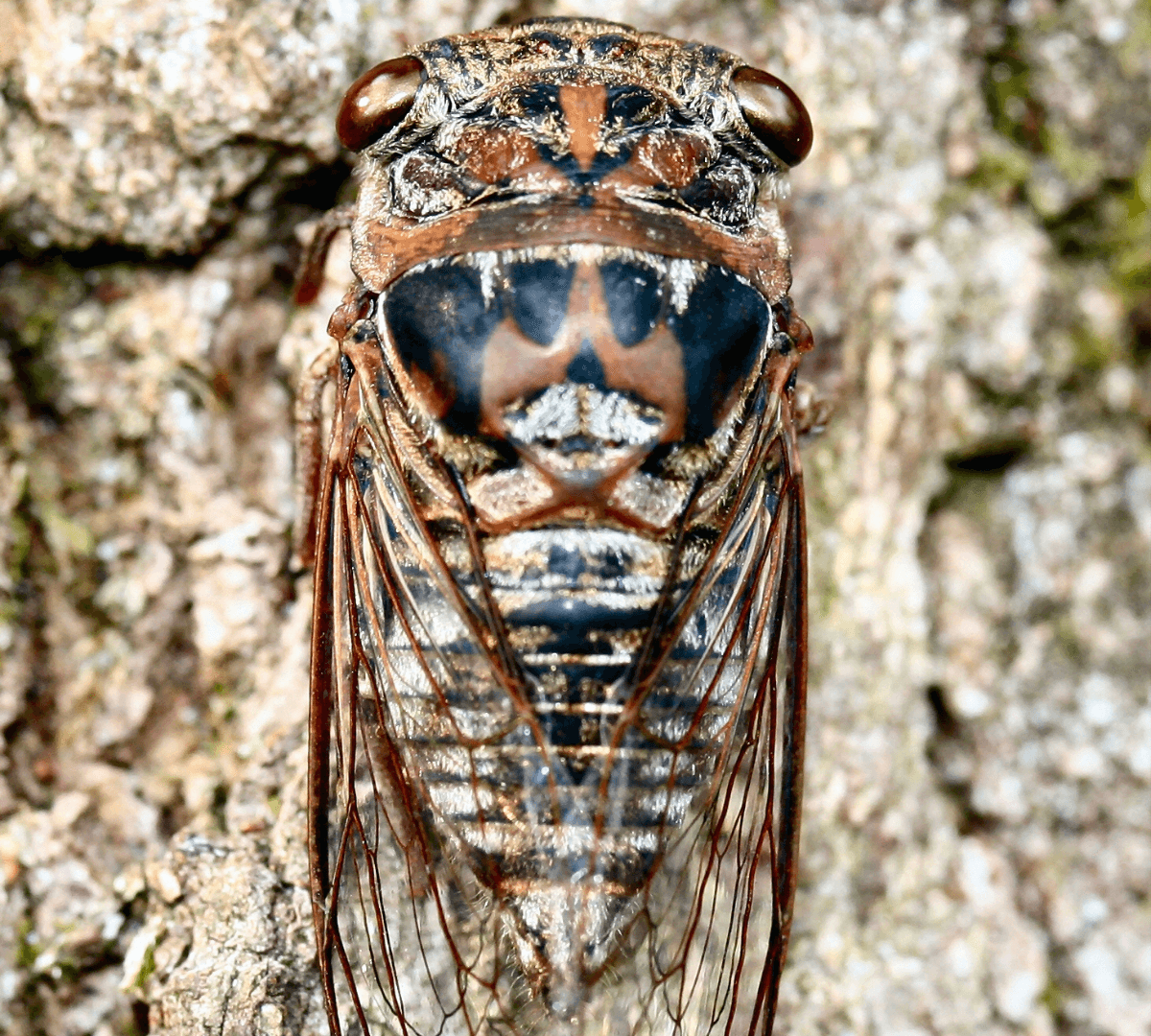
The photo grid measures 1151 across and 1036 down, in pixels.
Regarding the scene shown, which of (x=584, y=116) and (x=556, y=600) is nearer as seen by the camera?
(x=556, y=600)

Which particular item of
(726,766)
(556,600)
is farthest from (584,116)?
(726,766)

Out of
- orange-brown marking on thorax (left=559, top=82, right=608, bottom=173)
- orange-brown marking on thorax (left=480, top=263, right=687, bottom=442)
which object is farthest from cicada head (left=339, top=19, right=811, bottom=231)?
orange-brown marking on thorax (left=480, top=263, right=687, bottom=442)

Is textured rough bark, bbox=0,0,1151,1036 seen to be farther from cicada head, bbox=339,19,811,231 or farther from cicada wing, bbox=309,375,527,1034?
cicada head, bbox=339,19,811,231

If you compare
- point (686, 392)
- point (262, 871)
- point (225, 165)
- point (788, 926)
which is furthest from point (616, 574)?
point (225, 165)

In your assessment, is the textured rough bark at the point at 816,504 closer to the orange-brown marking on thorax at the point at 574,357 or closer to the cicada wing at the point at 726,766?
the cicada wing at the point at 726,766

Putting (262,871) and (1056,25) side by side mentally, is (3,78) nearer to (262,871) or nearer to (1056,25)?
(262,871)

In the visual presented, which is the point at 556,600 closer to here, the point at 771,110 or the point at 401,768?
the point at 401,768

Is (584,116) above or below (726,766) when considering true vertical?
above
